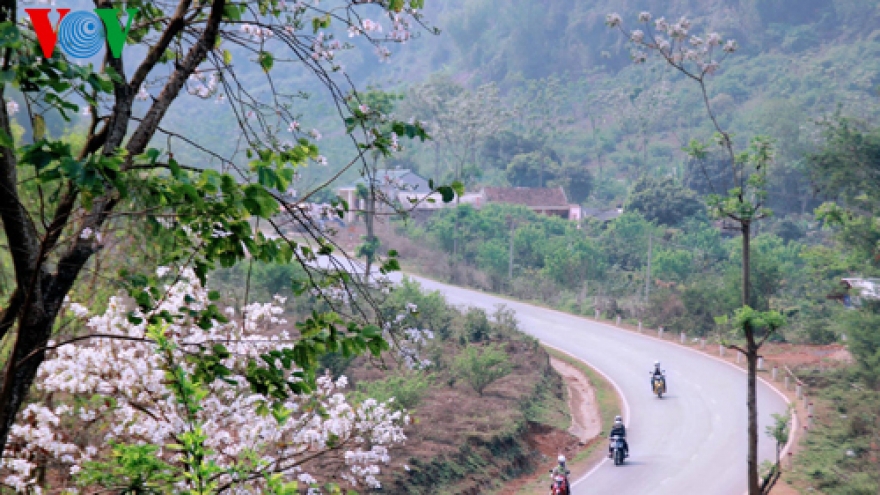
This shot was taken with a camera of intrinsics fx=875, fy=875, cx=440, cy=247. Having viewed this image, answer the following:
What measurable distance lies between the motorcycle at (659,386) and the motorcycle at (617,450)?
656cm

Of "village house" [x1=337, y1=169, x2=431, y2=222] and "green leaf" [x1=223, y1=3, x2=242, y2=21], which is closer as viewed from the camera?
"green leaf" [x1=223, y1=3, x2=242, y2=21]

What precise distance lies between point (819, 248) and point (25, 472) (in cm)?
3359

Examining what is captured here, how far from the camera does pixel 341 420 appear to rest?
10.1m

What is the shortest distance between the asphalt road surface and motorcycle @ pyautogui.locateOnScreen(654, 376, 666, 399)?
23cm

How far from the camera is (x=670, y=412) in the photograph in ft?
82.4

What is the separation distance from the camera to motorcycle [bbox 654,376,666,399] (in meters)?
26.5

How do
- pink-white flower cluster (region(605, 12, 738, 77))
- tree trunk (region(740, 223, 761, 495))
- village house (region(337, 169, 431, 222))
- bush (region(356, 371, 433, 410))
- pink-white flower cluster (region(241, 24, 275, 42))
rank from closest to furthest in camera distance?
pink-white flower cluster (region(241, 24, 275, 42)) → village house (region(337, 169, 431, 222)) → pink-white flower cluster (region(605, 12, 738, 77)) → tree trunk (region(740, 223, 761, 495)) → bush (region(356, 371, 433, 410))

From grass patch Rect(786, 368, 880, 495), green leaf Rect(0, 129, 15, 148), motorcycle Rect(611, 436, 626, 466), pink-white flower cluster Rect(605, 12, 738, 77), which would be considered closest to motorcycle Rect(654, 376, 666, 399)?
grass patch Rect(786, 368, 880, 495)

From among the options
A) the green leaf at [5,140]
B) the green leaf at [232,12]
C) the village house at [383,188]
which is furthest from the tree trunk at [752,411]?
the green leaf at [5,140]

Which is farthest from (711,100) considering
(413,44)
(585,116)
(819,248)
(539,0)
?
(819,248)

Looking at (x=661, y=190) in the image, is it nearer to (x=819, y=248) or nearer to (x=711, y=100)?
(x=819, y=248)

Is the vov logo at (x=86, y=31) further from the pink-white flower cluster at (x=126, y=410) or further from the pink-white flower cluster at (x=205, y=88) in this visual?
the pink-white flower cluster at (x=126, y=410)

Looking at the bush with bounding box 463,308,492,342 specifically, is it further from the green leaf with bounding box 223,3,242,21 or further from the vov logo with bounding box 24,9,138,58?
the vov logo with bounding box 24,9,138,58

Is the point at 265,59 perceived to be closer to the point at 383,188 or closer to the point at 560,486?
the point at 383,188
